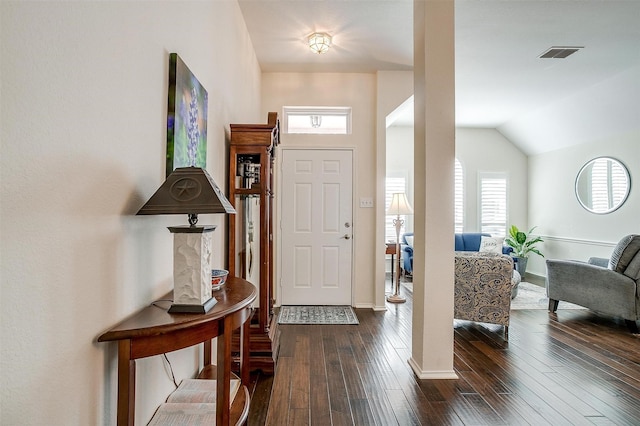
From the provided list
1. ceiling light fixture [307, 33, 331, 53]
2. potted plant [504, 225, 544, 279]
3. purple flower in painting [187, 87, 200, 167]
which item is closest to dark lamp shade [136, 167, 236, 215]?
purple flower in painting [187, 87, 200, 167]

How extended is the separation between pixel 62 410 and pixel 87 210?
0.54 meters

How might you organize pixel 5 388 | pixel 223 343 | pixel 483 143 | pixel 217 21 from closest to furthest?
pixel 5 388 → pixel 223 343 → pixel 217 21 → pixel 483 143

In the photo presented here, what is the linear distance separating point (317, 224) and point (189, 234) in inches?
124

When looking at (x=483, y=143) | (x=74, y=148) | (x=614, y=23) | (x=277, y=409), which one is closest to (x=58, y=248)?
(x=74, y=148)

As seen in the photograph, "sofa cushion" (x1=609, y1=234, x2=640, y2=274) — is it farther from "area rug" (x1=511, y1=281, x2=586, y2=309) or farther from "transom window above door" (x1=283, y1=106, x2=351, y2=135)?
"transom window above door" (x1=283, y1=106, x2=351, y2=135)

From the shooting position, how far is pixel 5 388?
0.68m

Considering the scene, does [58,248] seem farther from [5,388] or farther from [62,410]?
[62,410]

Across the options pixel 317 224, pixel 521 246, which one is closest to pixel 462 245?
pixel 521 246

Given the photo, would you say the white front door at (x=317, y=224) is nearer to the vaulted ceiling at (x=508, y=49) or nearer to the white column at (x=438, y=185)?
the vaulted ceiling at (x=508, y=49)

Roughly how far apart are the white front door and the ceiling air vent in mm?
2524

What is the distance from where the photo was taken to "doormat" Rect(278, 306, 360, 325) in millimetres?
3629

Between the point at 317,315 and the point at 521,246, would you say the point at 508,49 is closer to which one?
the point at 317,315

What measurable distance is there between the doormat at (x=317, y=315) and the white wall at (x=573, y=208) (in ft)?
14.2

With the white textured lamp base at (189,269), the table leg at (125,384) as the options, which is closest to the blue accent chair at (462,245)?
the white textured lamp base at (189,269)
